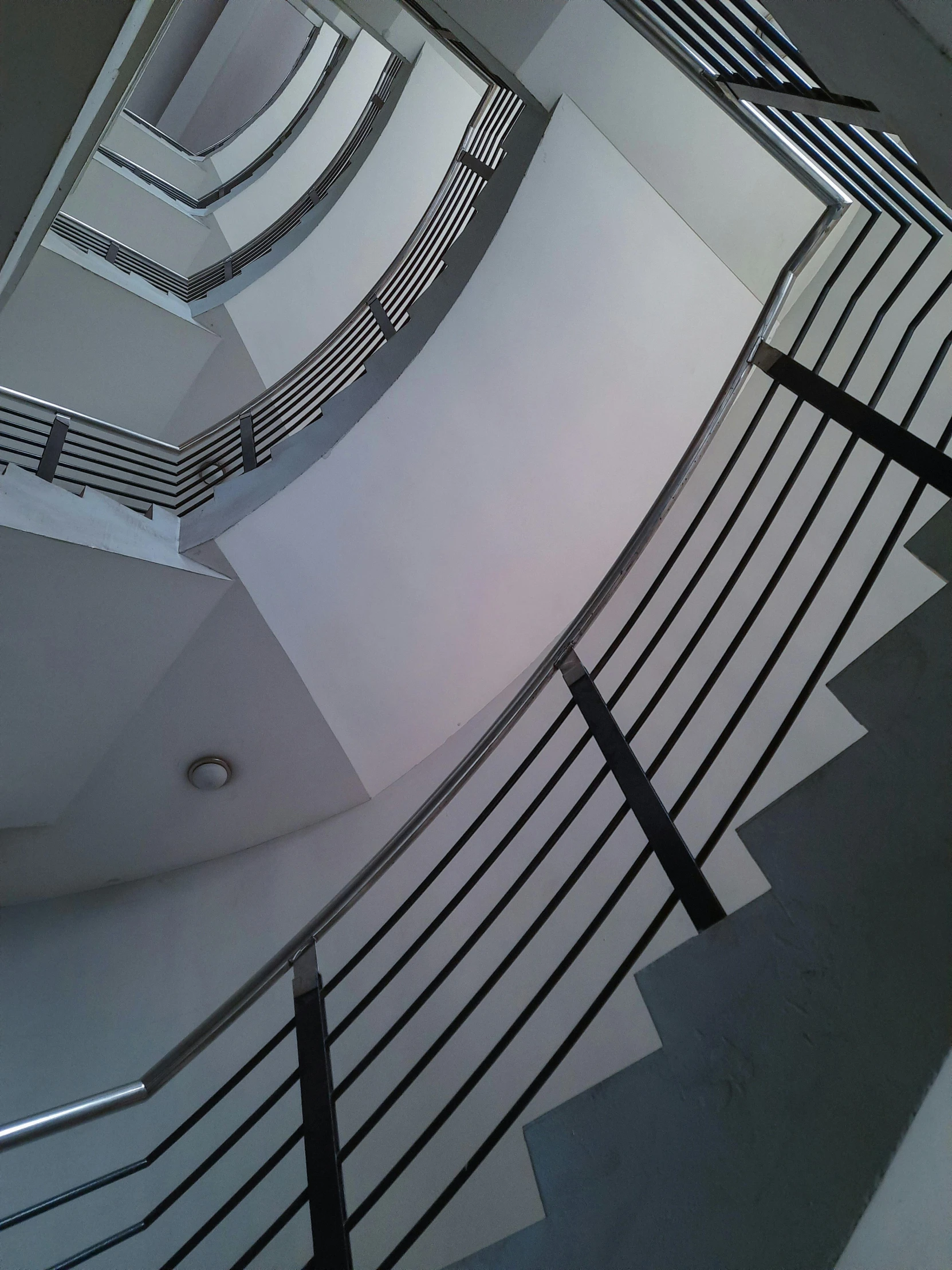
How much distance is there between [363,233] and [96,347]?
2925mm

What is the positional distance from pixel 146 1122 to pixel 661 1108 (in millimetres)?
3206

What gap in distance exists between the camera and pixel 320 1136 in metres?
1.78

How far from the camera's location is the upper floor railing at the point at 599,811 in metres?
1.74

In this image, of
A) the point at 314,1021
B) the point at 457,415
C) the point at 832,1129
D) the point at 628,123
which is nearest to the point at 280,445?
the point at 457,415

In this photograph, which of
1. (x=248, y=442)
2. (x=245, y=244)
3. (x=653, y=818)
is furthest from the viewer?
(x=245, y=244)

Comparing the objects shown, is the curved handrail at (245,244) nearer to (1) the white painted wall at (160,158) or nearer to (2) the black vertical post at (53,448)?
(1) the white painted wall at (160,158)

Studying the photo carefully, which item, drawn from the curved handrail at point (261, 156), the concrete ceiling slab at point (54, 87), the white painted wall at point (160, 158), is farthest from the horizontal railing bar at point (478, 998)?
the white painted wall at point (160, 158)

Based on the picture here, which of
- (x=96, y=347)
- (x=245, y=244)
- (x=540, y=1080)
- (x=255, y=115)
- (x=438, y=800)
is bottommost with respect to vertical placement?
(x=540, y=1080)

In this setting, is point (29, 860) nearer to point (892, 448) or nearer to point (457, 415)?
point (457, 415)

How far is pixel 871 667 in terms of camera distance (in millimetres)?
1561

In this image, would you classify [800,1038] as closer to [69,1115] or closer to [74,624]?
[69,1115]

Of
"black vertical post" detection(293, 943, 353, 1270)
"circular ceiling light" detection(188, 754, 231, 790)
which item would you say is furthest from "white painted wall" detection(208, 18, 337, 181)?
"black vertical post" detection(293, 943, 353, 1270)

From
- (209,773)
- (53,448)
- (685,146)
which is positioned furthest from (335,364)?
(209,773)

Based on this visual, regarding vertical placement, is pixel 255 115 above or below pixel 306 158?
above
